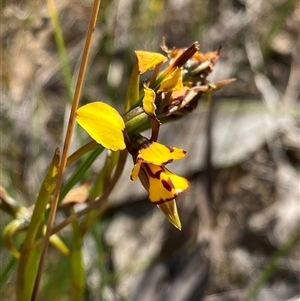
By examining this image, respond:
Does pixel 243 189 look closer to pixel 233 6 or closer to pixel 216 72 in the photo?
pixel 216 72

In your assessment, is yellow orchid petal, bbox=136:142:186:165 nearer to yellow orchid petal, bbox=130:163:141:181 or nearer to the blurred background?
yellow orchid petal, bbox=130:163:141:181

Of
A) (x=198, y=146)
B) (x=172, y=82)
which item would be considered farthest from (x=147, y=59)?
(x=198, y=146)

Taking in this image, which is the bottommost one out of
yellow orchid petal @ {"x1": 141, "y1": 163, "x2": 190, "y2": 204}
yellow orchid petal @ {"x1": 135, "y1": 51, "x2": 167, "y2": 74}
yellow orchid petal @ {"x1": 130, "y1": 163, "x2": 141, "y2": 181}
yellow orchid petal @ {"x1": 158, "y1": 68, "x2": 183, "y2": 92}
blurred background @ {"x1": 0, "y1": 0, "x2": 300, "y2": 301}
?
blurred background @ {"x1": 0, "y1": 0, "x2": 300, "y2": 301}

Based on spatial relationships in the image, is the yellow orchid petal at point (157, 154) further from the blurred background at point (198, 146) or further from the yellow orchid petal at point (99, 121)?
the blurred background at point (198, 146)

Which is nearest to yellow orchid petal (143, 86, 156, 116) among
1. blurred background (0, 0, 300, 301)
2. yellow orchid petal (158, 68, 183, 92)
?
yellow orchid petal (158, 68, 183, 92)

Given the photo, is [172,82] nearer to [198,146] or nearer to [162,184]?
[162,184]

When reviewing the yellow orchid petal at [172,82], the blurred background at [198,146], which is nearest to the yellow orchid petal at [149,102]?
the yellow orchid petal at [172,82]

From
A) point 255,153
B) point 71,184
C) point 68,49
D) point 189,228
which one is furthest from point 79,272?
point 68,49
